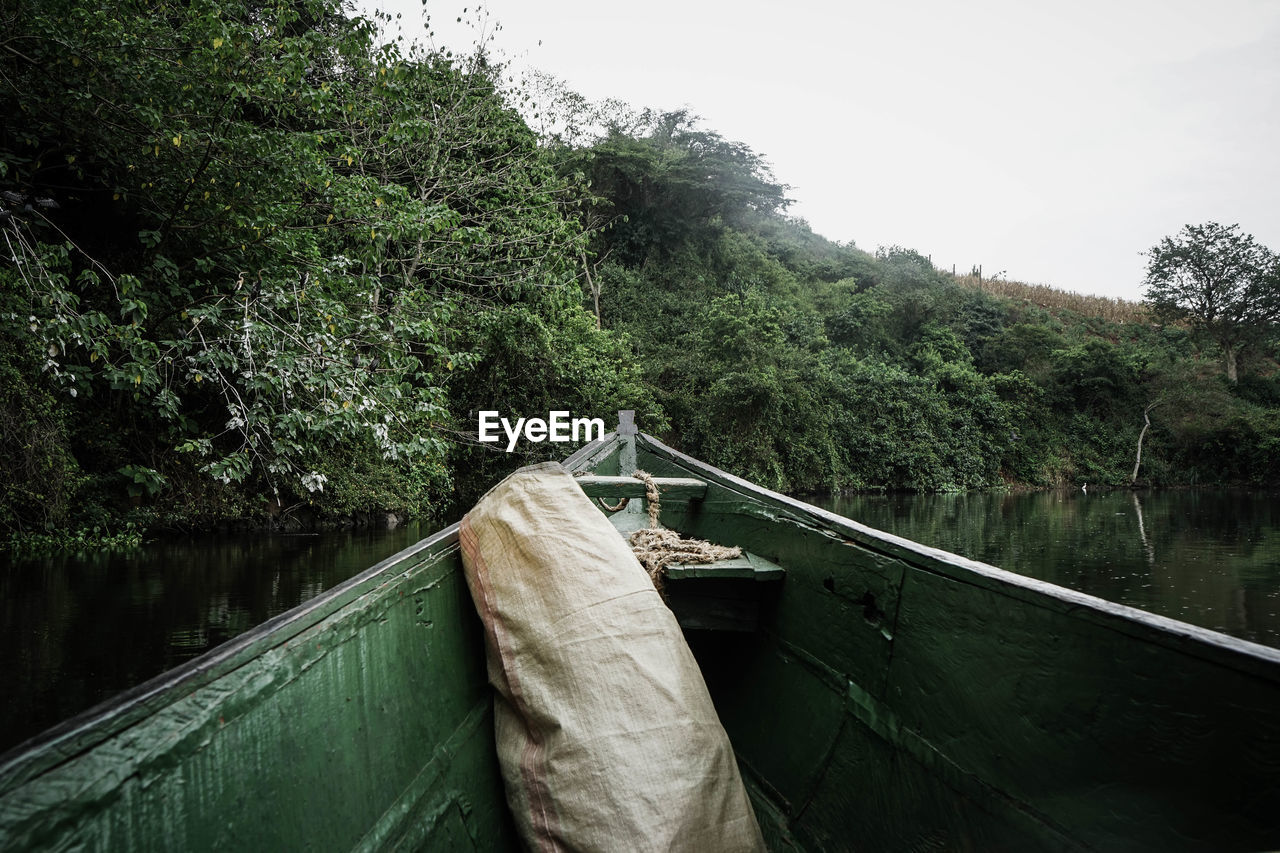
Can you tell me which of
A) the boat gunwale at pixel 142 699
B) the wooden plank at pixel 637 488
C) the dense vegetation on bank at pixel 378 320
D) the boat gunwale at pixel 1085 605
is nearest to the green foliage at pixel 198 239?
the dense vegetation on bank at pixel 378 320

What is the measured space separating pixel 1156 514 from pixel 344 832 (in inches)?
725

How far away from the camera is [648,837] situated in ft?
4.00

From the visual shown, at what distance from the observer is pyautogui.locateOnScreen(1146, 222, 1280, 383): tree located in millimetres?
27891

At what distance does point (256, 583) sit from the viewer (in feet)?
19.4

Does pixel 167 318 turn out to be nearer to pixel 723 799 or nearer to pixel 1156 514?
pixel 723 799

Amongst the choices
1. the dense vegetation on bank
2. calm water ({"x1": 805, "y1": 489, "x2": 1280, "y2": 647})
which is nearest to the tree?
the dense vegetation on bank

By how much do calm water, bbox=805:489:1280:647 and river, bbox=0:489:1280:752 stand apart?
3 cm

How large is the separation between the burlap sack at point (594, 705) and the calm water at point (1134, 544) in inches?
230

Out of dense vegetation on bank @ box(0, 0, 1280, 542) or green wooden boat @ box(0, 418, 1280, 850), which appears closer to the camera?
green wooden boat @ box(0, 418, 1280, 850)

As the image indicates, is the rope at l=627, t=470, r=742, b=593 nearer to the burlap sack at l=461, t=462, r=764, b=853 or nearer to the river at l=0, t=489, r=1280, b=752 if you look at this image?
the burlap sack at l=461, t=462, r=764, b=853

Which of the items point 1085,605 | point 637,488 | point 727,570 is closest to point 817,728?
point 727,570

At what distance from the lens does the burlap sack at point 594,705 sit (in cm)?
125

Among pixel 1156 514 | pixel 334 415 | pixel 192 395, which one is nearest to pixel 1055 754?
pixel 334 415

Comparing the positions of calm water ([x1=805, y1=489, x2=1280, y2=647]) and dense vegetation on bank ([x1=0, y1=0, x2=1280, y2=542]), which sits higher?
dense vegetation on bank ([x1=0, y1=0, x2=1280, y2=542])
